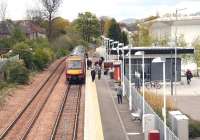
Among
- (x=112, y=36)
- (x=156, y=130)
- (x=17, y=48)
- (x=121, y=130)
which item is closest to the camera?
(x=156, y=130)

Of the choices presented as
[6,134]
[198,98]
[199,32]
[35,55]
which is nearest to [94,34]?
[199,32]

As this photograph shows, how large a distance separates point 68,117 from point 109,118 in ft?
10.5

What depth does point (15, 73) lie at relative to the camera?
4497cm

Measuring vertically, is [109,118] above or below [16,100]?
below

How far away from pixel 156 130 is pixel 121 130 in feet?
11.6

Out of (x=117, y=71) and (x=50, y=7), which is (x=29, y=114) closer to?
(x=117, y=71)

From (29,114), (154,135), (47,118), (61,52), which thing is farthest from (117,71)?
(61,52)

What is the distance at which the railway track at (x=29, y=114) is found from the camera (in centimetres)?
2586

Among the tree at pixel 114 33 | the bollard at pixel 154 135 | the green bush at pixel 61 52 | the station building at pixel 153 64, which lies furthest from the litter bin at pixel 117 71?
the tree at pixel 114 33

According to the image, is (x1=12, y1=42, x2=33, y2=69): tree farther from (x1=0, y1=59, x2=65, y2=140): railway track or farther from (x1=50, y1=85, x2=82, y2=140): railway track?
(x1=50, y1=85, x2=82, y2=140): railway track

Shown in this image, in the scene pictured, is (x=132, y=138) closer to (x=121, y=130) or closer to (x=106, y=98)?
(x=121, y=130)

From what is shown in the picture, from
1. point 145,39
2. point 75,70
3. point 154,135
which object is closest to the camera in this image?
point 154,135

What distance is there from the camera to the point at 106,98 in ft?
118

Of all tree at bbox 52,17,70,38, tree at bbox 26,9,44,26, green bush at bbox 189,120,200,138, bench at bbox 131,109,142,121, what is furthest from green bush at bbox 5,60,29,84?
tree at bbox 26,9,44,26
